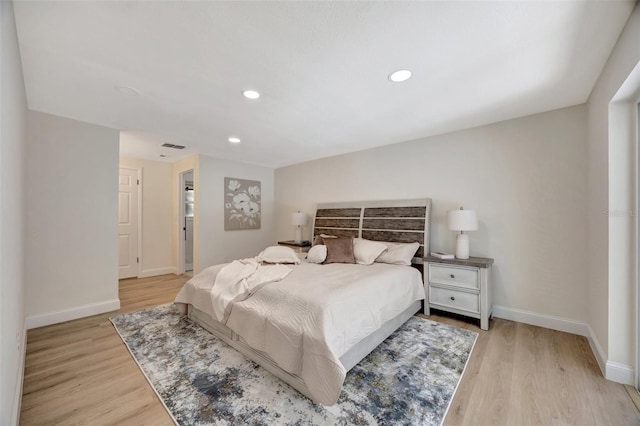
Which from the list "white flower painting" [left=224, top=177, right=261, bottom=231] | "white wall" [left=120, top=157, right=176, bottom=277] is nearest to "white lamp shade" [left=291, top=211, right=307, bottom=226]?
"white flower painting" [left=224, top=177, right=261, bottom=231]

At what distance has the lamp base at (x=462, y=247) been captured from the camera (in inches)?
120

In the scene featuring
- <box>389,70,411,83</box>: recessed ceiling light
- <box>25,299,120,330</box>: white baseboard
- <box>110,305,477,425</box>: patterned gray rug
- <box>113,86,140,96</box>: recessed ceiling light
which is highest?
<box>389,70,411,83</box>: recessed ceiling light

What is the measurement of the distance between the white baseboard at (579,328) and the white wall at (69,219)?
5.04m

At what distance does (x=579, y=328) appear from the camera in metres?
2.58

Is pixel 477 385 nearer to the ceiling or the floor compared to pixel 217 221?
nearer to the floor

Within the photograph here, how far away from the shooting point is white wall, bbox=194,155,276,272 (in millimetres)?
4613

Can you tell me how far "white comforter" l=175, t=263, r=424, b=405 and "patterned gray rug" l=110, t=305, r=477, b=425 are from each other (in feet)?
0.68

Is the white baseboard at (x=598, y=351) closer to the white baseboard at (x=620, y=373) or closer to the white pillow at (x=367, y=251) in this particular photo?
the white baseboard at (x=620, y=373)

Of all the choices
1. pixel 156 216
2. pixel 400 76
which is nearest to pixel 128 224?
pixel 156 216

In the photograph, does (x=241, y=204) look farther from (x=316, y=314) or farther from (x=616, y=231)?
(x=616, y=231)

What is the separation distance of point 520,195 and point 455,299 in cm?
144

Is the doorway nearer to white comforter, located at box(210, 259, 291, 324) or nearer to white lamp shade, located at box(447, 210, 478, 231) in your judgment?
white comforter, located at box(210, 259, 291, 324)

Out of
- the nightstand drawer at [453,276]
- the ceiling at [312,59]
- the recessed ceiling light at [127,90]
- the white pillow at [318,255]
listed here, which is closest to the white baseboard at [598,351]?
the nightstand drawer at [453,276]

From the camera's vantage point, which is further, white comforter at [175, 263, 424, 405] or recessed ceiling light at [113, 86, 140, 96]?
recessed ceiling light at [113, 86, 140, 96]
